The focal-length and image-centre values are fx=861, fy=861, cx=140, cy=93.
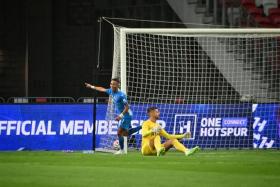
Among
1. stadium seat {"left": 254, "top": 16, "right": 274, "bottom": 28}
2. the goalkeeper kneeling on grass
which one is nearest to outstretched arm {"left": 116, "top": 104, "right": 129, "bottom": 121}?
the goalkeeper kneeling on grass

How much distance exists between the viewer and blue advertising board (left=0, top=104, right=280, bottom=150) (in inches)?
829

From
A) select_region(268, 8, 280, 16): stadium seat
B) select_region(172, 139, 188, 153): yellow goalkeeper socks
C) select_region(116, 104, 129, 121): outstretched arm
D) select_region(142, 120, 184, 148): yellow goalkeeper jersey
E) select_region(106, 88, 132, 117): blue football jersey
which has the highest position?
select_region(268, 8, 280, 16): stadium seat

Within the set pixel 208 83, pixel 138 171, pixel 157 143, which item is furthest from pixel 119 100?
pixel 138 171

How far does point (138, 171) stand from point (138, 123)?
8363 mm

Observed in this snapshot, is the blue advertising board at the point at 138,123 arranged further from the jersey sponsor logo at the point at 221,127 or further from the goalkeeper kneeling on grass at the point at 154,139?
the goalkeeper kneeling on grass at the point at 154,139

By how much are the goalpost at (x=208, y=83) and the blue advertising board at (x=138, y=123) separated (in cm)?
2

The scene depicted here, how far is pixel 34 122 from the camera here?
69.5ft

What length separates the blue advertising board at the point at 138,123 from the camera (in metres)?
21.1

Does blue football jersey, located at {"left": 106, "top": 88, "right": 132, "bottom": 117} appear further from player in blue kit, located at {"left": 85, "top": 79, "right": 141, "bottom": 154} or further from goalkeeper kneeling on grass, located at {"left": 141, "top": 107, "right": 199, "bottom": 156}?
goalkeeper kneeling on grass, located at {"left": 141, "top": 107, "right": 199, "bottom": 156}

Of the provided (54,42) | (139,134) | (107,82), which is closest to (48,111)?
(139,134)

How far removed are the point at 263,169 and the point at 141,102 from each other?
870cm

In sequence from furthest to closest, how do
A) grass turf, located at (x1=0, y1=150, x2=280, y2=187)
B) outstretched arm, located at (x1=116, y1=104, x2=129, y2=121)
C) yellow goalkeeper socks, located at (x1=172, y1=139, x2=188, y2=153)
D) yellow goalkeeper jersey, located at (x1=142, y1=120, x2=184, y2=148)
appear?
outstretched arm, located at (x1=116, y1=104, x2=129, y2=121) → yellow goalkeeper jersey, located at (x1=142, y1=120, x2=184, y2=148) → yellow goalkeeper socks, located at (x1=172, y1=139, x2=188, y2=153) → grass turf, located at (x1=0, y1=150, x2=280, y2=187)

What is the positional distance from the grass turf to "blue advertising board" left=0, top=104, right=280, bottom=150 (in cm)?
403

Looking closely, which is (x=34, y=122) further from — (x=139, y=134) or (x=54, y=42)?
(x=54, y=42)
